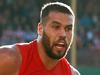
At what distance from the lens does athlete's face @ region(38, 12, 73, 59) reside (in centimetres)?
390

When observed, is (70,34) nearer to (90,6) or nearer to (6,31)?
(6,31)

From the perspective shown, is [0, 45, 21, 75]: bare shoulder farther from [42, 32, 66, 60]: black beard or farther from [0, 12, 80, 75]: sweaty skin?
[42, 32, 66, 60]: black beard

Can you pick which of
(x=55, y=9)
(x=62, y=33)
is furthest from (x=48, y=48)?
(x=55, y=9)

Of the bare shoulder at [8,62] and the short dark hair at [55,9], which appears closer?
the bare shoulder at [8,62]

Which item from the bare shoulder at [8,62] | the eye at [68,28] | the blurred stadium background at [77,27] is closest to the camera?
the bare shoulder at [8,62]

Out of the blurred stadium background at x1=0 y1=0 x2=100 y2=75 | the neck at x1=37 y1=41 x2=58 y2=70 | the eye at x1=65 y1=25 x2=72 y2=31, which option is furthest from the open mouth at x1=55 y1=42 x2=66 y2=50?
the blurred stadium background at x1=0 y1=0 x2=100 y2=75

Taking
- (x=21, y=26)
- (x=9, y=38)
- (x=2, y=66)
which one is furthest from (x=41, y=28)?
(x=21, y=26)

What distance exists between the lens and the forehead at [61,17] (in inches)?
156

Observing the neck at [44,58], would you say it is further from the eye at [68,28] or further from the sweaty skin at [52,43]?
the eye at [68,28]

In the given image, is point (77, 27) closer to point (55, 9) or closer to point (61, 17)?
point (55, 9)

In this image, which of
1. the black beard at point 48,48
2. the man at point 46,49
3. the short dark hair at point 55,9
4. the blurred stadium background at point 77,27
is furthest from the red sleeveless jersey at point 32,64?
the blurred stadium background at point 77,27

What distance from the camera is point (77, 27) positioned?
1352 centimetres

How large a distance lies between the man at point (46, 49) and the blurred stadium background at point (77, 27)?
7047mm

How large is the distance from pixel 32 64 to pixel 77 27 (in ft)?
31.2
